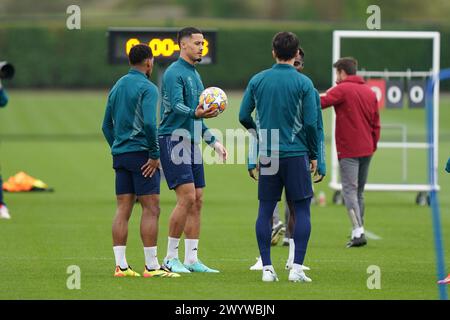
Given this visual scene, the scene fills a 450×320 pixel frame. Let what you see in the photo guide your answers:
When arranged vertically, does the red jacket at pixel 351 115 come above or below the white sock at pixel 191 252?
above

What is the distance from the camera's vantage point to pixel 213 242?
1520 centimetres

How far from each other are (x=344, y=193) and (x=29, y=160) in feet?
51.2

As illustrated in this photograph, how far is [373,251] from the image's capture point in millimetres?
14406

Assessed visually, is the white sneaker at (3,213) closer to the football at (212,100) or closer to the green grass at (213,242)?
the green grass at (213,242)

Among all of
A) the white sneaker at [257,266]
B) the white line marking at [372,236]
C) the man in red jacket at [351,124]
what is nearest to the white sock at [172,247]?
the white sneaker at [257,266]

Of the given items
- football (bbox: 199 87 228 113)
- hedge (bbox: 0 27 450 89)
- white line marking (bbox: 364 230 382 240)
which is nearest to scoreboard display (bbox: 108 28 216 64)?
white line marking (bbox: 364 230 382 240)

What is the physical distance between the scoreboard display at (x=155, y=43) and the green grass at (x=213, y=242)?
2338 millimetres

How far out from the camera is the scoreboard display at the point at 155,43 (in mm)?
20078

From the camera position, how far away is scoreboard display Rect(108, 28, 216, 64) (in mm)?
20078

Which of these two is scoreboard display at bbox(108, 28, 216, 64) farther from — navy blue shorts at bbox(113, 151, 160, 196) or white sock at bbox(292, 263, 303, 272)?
white sock at bbox(292, 263, 303, 272)

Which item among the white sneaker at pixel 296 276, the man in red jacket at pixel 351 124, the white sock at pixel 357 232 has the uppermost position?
the man in red jacket at pixel 351 124

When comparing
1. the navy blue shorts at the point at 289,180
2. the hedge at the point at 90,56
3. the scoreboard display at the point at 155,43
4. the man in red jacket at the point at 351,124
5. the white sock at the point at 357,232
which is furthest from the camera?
the hedge at the point at 90,56

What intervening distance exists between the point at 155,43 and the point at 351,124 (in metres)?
5.69

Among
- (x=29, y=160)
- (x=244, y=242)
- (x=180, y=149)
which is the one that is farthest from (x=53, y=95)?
(x=180, y=149)
